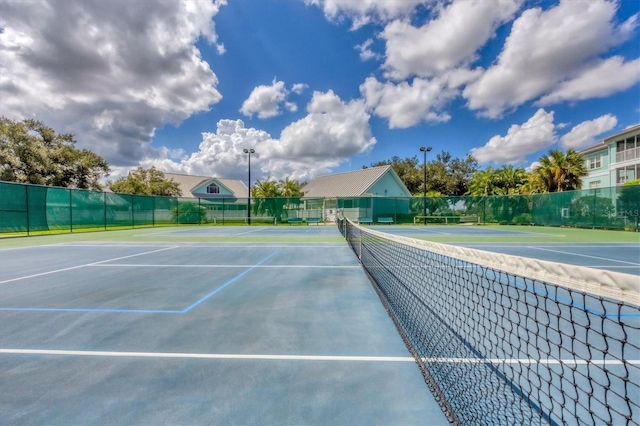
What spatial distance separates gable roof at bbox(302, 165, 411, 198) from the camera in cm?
3478

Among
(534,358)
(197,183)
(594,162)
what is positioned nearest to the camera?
(534,358)

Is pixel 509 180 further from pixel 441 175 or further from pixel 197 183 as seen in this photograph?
pixel 197 183

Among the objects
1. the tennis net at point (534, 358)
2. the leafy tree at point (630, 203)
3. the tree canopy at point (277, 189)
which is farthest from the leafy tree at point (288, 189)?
the tennis net at point (534, 358)

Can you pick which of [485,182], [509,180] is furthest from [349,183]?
[509,180]

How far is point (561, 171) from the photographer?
25.9 m

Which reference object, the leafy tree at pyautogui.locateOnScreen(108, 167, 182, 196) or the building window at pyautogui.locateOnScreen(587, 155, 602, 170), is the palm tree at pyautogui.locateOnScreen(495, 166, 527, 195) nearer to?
the building window at pyautogui.locateOnScreen(587, 155, 602, 170)

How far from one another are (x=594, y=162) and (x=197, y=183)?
50.6 metres

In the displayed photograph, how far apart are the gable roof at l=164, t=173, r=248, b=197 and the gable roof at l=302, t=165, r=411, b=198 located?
43.3 feet

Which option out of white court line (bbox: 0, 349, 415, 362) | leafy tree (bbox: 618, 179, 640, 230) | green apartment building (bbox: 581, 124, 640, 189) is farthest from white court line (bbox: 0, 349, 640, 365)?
green apartment building (bbox: 581, 124, 640, 189)

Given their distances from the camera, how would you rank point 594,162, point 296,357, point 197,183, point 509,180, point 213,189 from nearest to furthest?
1. point 296,357
2. point 594,162
3. point 509,180
4. point 213,189
5. point 197,183

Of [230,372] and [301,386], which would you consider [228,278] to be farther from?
[301,386]

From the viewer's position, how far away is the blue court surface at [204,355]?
232 cm

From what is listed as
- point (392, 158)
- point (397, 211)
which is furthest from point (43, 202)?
point (392, 158)

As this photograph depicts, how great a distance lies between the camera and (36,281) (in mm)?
6230
